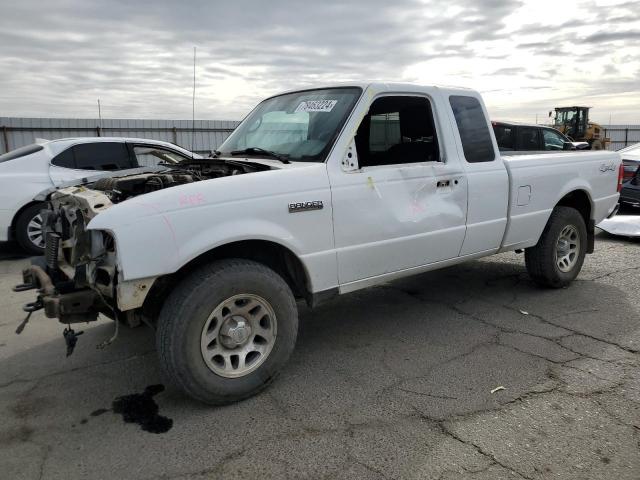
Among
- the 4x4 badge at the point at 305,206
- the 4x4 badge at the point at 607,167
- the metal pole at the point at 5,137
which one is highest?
the metal pole at the point at 5,137

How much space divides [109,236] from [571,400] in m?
2.96

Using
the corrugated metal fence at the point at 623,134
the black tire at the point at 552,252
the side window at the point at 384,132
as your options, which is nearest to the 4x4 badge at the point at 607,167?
the black tire at the point at 552,252

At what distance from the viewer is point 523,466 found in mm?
2664

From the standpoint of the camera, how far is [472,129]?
461cm

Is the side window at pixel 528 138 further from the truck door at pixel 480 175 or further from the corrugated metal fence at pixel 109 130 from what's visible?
the truck door at pixel 480 175

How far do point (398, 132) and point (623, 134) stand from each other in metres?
33.7

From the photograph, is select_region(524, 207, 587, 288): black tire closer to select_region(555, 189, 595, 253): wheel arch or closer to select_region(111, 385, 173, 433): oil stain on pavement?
select_region(555, 189, 595, 253): wheel arch

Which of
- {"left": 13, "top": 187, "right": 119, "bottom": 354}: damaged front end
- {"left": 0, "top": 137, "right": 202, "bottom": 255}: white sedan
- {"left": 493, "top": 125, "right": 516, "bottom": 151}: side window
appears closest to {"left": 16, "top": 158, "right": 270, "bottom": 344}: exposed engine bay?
{"left": 13, "top": 187, "right": 119, "bottom": 354}: damaged front end

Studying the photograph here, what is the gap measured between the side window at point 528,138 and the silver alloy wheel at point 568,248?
906 centimetres

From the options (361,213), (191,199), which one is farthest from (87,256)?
(361,213)

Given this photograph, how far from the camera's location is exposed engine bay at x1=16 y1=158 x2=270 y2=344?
3025mm

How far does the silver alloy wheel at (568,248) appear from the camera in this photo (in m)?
5.57

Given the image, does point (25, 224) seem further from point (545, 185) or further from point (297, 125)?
point (545, 185)

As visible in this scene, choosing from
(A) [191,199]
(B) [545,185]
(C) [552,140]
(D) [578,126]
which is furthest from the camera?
(D) [578,126]
